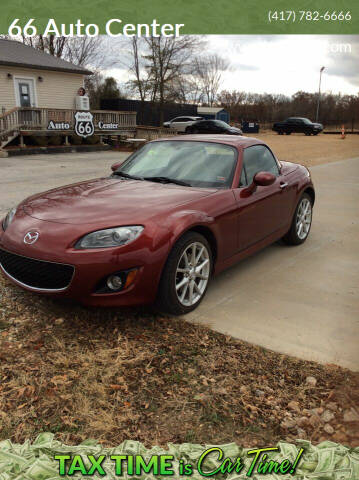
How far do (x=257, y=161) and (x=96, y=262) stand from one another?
2468 millimetres

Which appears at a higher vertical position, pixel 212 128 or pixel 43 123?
pixel 43 123

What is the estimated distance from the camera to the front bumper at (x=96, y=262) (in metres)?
3.15

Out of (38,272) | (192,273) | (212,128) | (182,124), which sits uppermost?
(182,124)

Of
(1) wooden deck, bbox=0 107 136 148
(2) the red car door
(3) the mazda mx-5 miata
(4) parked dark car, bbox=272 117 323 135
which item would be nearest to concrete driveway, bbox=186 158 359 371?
(3) the mazda mx-5 miata

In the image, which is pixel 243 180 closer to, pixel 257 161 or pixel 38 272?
pixel 257 161

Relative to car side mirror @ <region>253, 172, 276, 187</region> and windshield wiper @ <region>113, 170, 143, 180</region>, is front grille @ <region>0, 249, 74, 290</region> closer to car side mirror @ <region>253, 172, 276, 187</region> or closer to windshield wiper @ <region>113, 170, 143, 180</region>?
windshield wiper @ <region>113, 170, 143, 180</region>

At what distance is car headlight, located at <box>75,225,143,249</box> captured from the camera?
3.21 meters

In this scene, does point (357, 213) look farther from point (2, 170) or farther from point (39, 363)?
point (2, 170)

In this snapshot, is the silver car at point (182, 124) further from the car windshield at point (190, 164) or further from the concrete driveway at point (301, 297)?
the car windshield at point (190, 164)

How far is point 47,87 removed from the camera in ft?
77.0

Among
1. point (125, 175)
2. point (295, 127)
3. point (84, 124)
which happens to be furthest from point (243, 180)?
point (295, 127)

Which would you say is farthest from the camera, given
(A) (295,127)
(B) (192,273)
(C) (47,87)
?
(A) (295,127)

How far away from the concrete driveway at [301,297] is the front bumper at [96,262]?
25.0 inches

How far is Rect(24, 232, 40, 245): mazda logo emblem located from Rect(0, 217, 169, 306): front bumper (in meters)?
0.03
